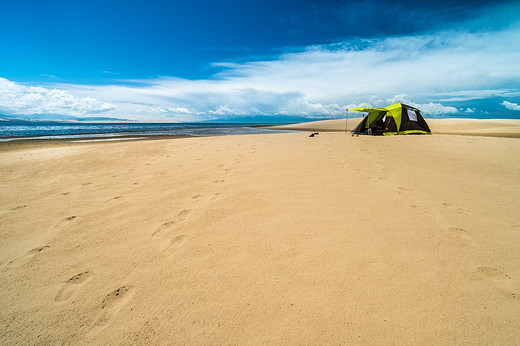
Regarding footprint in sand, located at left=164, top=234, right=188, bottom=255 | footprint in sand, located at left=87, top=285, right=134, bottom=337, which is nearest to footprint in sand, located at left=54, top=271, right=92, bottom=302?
footprint in sand, located at left=87, top=285, right=134, bottom=337

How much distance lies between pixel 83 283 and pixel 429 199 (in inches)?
177

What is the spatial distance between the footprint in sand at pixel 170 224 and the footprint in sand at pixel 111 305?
88 centimetres

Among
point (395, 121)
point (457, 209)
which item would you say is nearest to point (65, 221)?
point (457, 209)

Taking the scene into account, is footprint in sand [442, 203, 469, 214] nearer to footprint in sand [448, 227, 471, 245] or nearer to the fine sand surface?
the fine sand surface

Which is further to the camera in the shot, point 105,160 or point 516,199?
point 105,160

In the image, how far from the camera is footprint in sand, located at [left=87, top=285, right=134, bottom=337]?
1.59 metres

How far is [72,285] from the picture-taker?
1980mm

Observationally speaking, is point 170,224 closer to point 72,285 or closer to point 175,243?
point 175,243

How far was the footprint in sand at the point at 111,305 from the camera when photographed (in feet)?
5.22

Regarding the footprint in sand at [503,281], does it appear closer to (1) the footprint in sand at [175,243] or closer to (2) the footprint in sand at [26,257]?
(1) the footprint in sand at [175,243]

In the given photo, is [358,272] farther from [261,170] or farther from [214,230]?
[261,170]

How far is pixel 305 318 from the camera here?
156 cm

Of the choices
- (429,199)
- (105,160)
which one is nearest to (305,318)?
(429,199)

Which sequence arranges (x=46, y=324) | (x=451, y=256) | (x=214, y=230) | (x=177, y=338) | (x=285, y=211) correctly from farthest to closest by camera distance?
(x=285, y=211), (x=214, y=230), (x=451, y=256), (x=46, y=324), (x=177, y=338)
